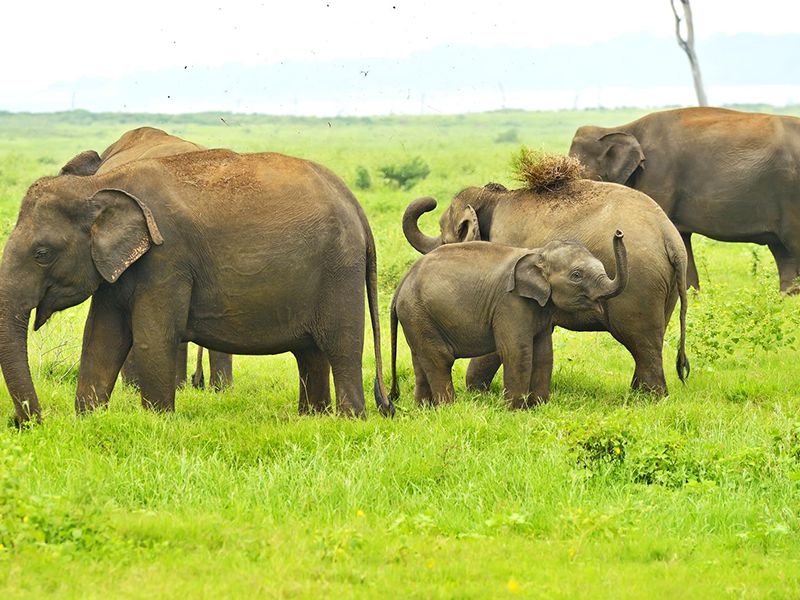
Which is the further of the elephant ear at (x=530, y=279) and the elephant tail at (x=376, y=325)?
the elephant ear at (x=530, y=279)

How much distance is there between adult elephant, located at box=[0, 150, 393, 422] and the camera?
8469mm

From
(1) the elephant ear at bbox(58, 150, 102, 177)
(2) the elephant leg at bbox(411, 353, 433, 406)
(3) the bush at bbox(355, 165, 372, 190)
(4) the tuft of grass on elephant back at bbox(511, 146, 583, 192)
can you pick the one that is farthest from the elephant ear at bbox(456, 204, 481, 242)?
(3) the bush at bbox(355, 165, 372, 190)

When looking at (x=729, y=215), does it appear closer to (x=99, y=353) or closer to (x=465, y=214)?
(x=465, y=214)

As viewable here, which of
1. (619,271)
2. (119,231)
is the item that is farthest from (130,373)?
(619,271)

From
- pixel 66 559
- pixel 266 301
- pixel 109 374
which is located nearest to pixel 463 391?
pixel 266 301

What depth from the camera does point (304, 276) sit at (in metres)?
9.05

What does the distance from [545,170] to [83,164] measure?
11.5 ft

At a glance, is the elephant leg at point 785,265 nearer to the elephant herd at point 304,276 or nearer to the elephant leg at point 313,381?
the elephant herd at point 304,276

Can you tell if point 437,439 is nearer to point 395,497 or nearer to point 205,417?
point 395,497

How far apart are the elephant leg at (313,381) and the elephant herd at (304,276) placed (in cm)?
1

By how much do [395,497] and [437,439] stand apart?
2.79ft

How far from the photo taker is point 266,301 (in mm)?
8992

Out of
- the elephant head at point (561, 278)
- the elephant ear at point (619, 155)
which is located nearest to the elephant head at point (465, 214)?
the elephant head at point (561, 278)

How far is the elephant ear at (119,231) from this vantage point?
8438 millimetres
